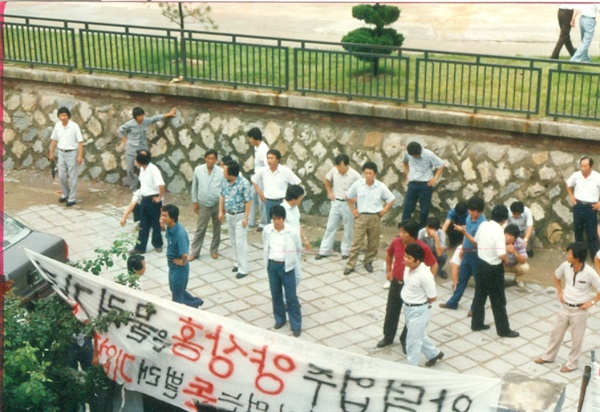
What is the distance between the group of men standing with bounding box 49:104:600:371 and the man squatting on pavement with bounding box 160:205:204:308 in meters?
0.01

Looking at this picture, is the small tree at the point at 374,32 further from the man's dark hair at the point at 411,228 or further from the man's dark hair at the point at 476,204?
the man's dark hair at the point at 411,228

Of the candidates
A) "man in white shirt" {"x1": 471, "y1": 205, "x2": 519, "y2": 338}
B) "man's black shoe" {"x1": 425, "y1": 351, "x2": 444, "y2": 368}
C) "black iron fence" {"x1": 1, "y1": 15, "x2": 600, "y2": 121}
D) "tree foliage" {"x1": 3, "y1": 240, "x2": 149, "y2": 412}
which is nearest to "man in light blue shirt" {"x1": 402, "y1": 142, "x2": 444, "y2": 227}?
"black iron fence" {"x1": 1, "y1": 15, "x2": 600, "y2": 121}

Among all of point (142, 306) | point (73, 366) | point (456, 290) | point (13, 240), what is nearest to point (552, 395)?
point (142, 306)

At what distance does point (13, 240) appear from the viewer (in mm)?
10211

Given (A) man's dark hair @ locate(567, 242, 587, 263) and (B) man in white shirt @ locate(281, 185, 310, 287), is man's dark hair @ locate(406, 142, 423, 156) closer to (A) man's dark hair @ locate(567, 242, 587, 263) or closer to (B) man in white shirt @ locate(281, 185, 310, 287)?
(B) man in white shirt @ locate(281, 185, 310, 287)

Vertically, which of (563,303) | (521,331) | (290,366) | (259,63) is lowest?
(521,331)

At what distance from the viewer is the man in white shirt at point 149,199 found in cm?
1243

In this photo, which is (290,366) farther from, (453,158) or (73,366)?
(453,158)

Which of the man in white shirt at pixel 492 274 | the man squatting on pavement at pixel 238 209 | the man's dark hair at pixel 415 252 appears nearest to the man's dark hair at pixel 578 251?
the man in white shirt at pixel 492 274

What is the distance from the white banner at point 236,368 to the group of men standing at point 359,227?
96.9 inches

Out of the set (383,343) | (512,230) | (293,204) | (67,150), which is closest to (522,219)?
(512,230)

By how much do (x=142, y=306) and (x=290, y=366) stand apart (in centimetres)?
132

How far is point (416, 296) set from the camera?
9.11m

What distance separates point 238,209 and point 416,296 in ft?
11.6
